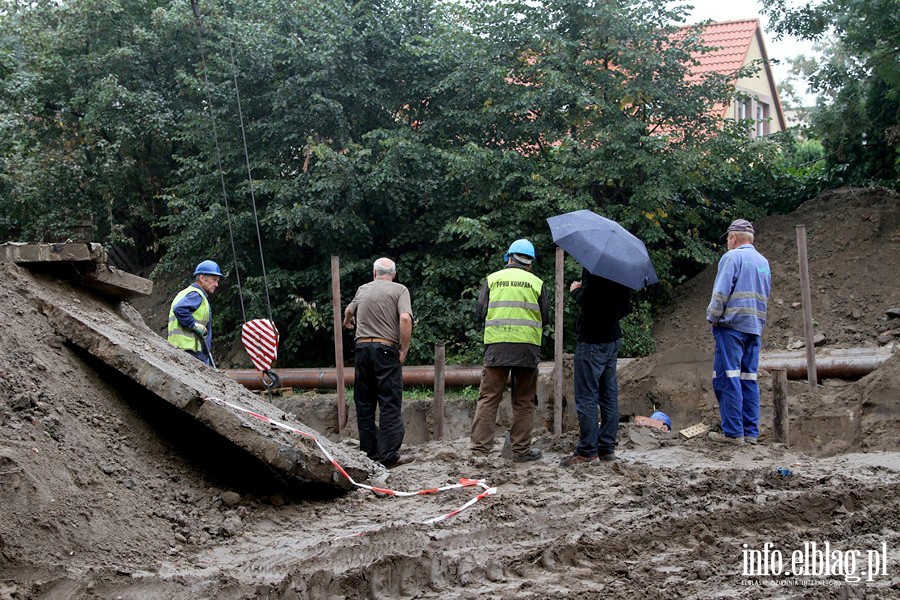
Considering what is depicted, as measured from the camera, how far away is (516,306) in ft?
25.9

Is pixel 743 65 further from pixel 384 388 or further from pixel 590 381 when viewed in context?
pixel 384 388

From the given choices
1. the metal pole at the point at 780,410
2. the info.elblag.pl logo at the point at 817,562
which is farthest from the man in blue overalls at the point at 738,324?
the info.elblag.pl logo at the point at 817,562

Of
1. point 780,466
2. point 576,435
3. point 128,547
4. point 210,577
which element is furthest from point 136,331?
point 780,466

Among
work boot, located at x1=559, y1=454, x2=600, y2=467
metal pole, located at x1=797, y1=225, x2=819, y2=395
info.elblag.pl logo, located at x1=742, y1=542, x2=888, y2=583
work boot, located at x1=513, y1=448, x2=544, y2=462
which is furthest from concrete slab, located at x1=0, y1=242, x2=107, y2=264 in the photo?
metal pole, located at x1=797, y1=225, x2=819, y2=395

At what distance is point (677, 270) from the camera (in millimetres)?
15977

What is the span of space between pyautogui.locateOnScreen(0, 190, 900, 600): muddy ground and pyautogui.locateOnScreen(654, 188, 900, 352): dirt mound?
5.37 metres

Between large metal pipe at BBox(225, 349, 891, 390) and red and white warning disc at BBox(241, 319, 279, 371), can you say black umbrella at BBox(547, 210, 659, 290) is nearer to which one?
large metal pipe at BBox(225, 349, 891, 390)

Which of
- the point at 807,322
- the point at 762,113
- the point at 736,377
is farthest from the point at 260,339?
the point at 762,113

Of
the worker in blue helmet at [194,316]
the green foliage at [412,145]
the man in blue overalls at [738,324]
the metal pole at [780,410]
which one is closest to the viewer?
the man in blue overalls at [738,324]

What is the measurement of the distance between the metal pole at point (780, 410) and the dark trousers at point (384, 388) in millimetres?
3865

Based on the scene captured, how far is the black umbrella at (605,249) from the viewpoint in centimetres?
723

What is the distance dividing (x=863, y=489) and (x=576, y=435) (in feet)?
10.5

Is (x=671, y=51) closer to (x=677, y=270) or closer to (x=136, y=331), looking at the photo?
(x=677, y=270)

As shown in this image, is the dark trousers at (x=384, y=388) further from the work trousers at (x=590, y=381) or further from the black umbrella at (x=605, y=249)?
the black umbrella at (x=605, y=249)
